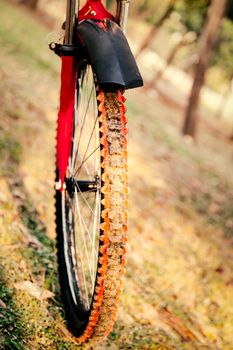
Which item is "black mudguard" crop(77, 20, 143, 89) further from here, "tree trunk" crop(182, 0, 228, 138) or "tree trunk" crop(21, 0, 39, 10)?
"tree trunk" crop(21, 0, 39, 10)

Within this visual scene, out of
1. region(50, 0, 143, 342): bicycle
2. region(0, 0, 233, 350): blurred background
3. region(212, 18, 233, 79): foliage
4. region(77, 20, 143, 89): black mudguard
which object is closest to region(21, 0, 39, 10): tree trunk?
region(212, 18, 233, 79): foliage

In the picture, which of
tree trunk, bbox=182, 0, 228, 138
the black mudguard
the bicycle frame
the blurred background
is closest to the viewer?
the black mudguard

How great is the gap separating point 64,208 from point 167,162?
3724 millimetres

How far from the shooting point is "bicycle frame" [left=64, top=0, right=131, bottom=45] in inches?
82.5

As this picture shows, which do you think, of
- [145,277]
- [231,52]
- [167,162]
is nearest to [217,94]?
[231,52]

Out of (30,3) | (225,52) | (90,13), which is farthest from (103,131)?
(225,52)

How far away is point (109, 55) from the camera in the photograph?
1.80 meters

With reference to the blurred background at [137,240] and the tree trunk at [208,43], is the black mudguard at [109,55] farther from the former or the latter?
the tree trunk at [208,43]

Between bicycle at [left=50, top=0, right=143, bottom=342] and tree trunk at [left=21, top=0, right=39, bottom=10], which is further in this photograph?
tree trunk at [left=21, top=0, right=39, bottom=10]

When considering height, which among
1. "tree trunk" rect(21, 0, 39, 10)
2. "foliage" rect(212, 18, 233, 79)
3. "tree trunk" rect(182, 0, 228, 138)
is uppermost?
"tree trunk" rect(21, 0, 39, 10)

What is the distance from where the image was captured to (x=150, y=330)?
273cm

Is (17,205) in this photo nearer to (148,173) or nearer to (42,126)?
(42,126)

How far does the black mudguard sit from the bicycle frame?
0.45 feet

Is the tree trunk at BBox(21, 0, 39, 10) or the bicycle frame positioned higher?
the tree trunk at BBox(21, 0, 39, 10)
